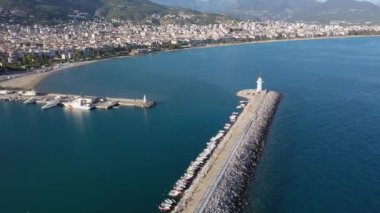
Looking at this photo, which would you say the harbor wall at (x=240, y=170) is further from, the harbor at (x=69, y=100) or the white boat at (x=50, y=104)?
the white boat at (x=50, y=104)

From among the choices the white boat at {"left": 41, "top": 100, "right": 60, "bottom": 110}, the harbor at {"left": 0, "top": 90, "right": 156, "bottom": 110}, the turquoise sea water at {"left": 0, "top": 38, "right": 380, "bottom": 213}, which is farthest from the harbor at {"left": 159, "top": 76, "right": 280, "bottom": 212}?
the white boat at {"left": 41, "top": 100, "right": 60, "bottom": 110}

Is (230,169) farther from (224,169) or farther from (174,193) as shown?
(174,193)

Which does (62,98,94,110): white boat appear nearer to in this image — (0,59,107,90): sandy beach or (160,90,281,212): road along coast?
(0,59,107,90): sandy beach

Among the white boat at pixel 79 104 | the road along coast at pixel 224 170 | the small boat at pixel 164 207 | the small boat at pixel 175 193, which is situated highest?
the white boat at pixel 79 104

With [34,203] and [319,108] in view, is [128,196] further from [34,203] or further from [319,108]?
[319,108]

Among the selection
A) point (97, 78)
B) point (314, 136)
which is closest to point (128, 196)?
point (314, 136)

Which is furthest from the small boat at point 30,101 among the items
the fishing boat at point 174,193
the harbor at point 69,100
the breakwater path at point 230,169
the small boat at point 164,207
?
the small boat at point 164,207

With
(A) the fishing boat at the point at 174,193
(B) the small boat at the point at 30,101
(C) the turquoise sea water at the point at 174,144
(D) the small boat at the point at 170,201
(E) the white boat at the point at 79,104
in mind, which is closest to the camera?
(D) the small boat at the point at 170,201
